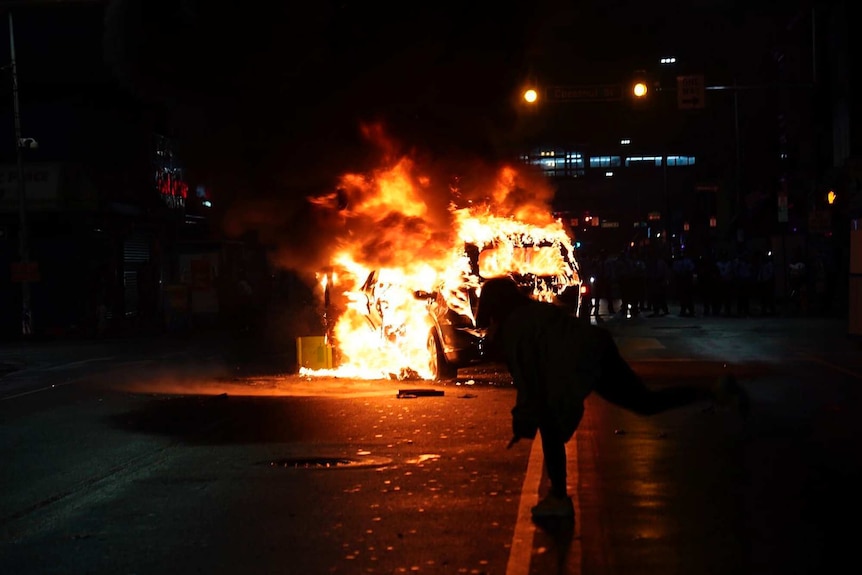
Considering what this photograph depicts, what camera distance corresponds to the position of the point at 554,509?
723cm

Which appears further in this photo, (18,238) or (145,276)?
(145,276)

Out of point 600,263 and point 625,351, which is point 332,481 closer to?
point 625,351

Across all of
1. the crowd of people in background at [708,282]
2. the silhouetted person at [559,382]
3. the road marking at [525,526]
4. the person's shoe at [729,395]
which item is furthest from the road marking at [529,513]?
the crowd of people in background at [708,282]

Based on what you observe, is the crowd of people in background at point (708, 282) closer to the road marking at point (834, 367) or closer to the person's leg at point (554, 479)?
the road marking at point (834, 367)

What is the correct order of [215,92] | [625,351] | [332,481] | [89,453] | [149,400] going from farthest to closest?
[625,351]
[215,92]
[149,400]
[89,453]
[332,481]

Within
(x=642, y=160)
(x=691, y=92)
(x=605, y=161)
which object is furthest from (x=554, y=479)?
(x=605, y=161)

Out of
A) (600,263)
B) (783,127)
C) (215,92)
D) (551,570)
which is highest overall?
(783,127)

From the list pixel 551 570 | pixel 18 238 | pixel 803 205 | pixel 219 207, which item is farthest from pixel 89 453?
pixel 803 205

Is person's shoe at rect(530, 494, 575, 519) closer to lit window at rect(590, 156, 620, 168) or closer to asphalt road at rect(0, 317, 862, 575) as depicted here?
asphalt road at rect(0, 317, 862, 575)

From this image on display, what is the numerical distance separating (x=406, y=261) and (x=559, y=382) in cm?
978

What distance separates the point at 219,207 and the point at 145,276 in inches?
772

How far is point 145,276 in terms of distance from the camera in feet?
125

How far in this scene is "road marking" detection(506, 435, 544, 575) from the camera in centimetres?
619

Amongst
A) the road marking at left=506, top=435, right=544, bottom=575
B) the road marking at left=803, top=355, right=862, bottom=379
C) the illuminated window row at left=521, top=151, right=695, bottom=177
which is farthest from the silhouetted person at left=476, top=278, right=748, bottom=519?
the illuminated window row at left=521, top=151, right=695, bottom=177
